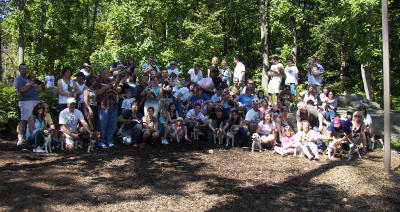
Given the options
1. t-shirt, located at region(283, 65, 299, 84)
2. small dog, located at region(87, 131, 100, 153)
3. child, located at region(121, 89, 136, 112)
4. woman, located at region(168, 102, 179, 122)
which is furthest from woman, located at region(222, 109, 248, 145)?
small dog, located at region(87, 131, 100, 153)

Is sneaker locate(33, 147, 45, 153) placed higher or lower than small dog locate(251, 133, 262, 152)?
lower

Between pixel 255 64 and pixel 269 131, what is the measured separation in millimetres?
20699

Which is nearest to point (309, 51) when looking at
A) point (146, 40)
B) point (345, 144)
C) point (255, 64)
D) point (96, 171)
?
point (255, 64)

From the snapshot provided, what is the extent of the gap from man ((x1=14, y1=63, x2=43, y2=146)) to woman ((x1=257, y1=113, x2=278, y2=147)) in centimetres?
543

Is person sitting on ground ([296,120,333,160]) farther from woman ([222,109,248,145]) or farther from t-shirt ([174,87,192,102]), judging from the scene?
t-shirt ([174,87,192,102])

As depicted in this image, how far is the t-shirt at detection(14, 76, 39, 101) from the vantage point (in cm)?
855

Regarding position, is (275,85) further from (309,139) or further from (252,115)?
(309,139)

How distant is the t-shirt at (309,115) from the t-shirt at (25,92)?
6.44 metres

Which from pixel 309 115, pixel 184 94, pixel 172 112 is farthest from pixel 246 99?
pixel 172 112

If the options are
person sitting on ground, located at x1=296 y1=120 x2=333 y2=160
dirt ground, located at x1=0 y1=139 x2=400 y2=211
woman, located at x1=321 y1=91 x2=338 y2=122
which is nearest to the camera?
dirt ground, located at x1=0 y1=139 x2=400 y2=211

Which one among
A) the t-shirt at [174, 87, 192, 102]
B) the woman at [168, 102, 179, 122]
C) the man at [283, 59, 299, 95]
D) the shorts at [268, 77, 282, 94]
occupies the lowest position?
the woman at [168, 102, 179, 122]

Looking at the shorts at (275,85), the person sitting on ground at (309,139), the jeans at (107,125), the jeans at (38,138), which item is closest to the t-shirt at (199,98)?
the shorts at (275,85)

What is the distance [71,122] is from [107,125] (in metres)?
0.85

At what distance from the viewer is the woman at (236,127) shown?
33.9 ft
